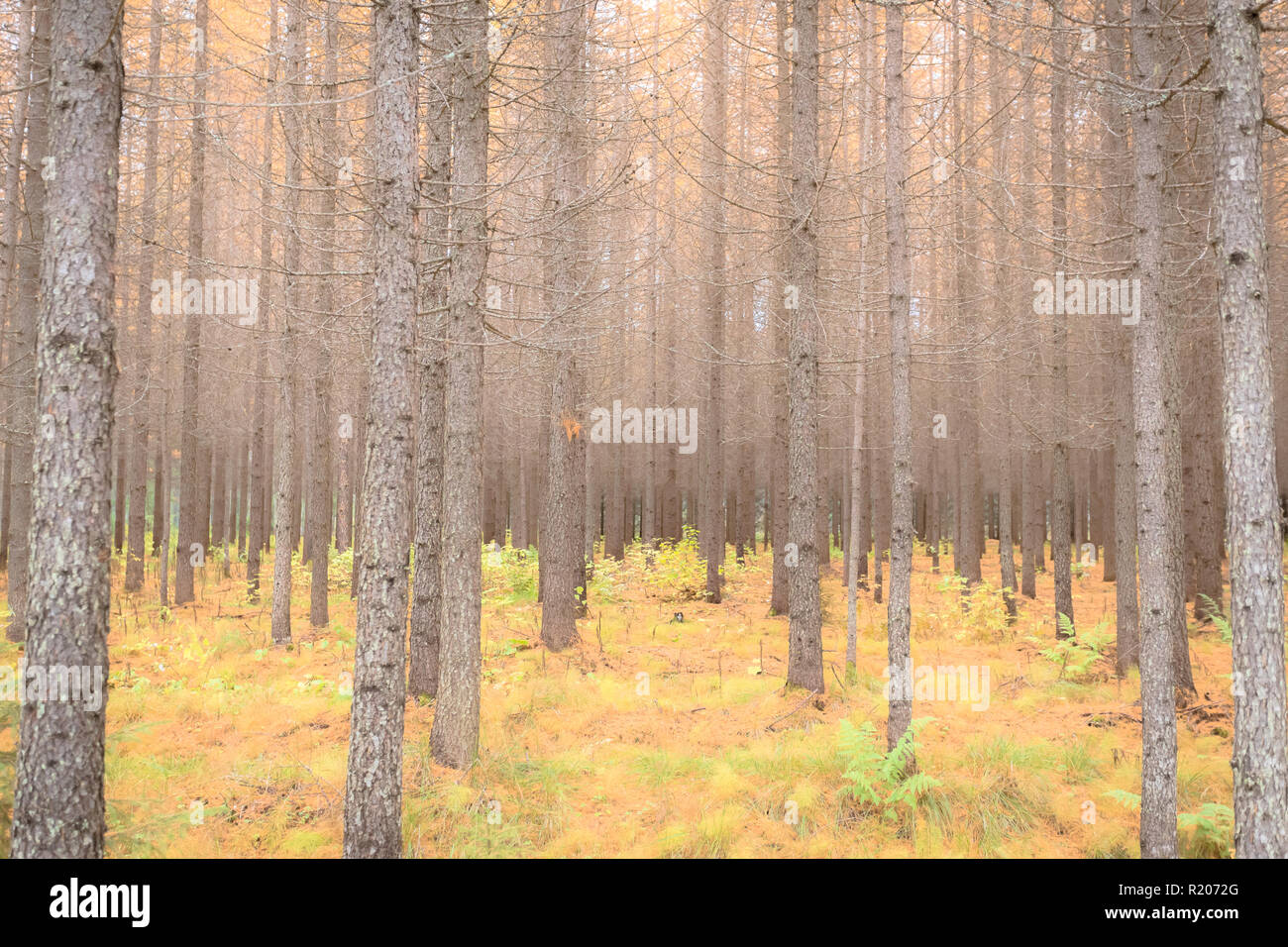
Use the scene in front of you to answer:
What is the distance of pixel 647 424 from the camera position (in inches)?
707

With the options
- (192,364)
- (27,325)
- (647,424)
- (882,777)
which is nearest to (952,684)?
(882,777)

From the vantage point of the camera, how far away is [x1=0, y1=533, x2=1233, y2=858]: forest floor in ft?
19.2

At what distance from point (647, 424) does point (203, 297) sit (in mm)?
9525

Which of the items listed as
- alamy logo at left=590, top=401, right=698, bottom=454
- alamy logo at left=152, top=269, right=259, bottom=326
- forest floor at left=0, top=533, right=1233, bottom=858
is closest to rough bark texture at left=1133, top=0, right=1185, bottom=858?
forest floor at left=0, top=533, right=1233, bottom=858

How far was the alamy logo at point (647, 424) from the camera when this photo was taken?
16859 mm

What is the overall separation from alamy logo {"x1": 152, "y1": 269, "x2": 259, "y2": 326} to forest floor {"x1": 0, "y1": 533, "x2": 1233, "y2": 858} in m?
5.75

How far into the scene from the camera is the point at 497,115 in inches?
655

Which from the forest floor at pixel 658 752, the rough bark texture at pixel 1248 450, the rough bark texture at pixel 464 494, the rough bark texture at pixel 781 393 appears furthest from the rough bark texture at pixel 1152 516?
the rough bark texture at pixel 781 393

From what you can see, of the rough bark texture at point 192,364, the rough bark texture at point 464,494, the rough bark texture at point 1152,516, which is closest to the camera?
the rough bark texture at point 1152,516

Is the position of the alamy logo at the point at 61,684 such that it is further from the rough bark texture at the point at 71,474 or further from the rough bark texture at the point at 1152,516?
the rough bark texture at the point at 1152,516

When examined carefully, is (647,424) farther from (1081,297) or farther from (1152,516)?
(1152,516)
